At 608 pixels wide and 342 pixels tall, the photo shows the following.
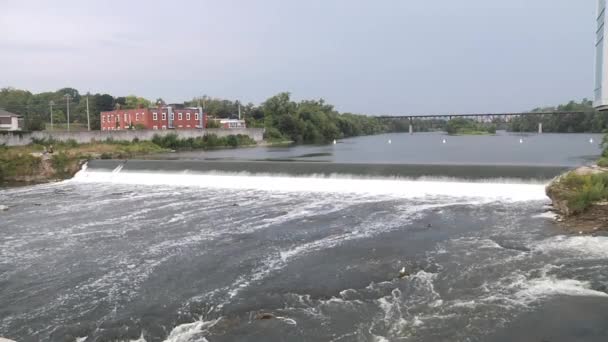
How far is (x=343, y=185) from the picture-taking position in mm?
18484

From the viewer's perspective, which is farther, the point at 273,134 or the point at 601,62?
the point at 273,134

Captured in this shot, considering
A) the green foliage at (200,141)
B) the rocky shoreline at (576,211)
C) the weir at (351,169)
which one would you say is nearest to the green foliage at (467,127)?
the green foliage at (200,141)

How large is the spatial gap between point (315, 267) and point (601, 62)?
22560 millimetres

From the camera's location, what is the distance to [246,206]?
15.7 meters

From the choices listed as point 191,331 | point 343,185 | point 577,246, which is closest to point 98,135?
point 343,185

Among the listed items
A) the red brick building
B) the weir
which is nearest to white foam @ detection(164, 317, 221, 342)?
the weir

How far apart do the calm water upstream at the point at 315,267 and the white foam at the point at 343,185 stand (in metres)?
0.09

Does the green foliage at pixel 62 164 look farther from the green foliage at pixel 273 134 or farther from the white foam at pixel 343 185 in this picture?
the green foliage at pixel 273 134

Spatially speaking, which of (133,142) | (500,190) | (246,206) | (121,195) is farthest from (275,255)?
(133,142)

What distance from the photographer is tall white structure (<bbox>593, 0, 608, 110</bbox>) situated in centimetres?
2303

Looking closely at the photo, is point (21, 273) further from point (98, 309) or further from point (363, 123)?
point (363, 123)

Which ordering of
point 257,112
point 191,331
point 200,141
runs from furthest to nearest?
point 257,112, point 200,141, point 191,331

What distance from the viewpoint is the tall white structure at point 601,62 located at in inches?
907

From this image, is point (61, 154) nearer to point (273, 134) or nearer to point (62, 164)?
point (62, 164)
